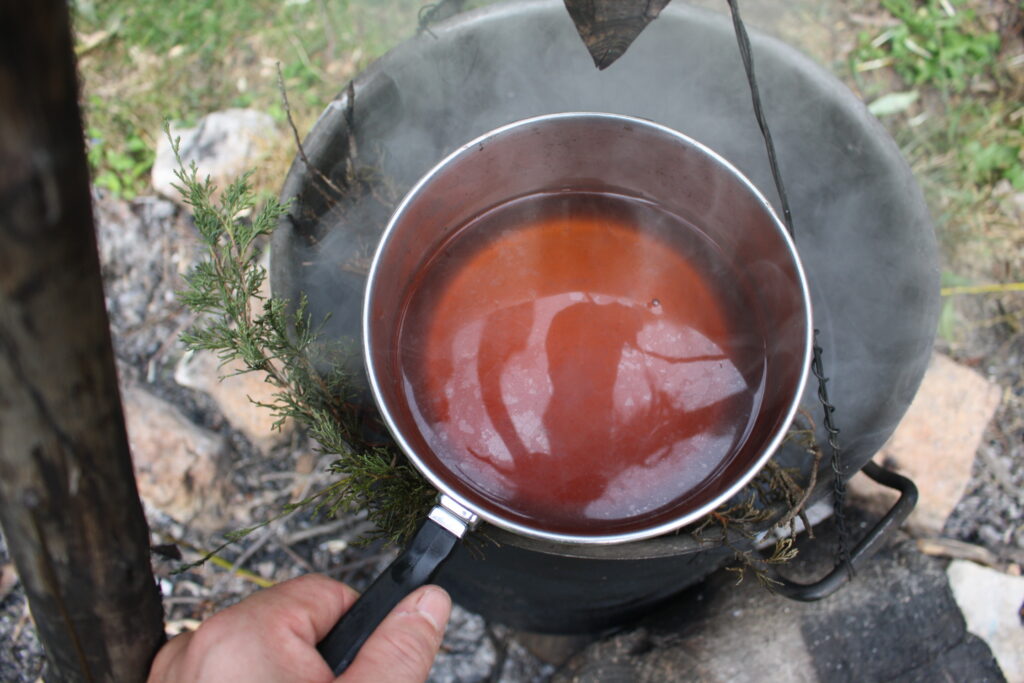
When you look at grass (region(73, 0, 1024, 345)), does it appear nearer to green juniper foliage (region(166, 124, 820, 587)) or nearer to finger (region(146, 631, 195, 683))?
green juniper foliage (region(166, 124, 820, 587))

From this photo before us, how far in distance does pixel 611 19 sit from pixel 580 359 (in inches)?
23.1

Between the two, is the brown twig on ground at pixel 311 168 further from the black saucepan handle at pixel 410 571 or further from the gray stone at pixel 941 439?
the gray stone at pixel 941 439

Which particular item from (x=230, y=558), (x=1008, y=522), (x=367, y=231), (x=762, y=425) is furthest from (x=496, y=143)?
(x=1008, y=522)

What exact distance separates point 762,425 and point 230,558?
4.71ft

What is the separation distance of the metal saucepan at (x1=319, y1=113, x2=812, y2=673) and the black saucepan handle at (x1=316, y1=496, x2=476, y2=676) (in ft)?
0.43

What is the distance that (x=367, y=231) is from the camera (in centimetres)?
149

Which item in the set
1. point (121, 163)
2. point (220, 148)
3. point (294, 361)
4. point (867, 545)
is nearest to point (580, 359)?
point (294, 361)

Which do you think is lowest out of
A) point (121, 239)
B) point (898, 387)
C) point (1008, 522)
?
point (1008, 522)

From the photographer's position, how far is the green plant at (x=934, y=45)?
2.37 m

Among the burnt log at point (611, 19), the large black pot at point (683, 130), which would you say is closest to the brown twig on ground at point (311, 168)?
the large black pot at point (683, 130)

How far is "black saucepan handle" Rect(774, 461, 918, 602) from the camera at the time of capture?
4.15 ft

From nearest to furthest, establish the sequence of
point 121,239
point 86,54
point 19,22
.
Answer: point 19,22
point 121,239
point 86,54

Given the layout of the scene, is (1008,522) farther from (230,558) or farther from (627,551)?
(230,558)

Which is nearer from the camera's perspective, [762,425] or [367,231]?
[762,425]
